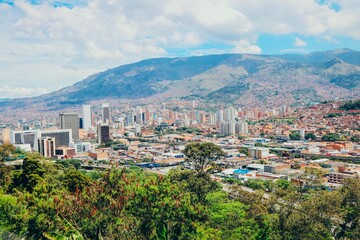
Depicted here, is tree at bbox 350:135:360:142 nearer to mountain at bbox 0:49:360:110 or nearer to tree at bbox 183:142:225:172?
tree at bbox 183:142:225:172

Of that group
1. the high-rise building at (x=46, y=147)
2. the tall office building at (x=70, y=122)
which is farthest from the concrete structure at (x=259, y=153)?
the tall office building at (x=70, y=122)

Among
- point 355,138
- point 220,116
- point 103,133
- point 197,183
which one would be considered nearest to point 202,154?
point 197,183

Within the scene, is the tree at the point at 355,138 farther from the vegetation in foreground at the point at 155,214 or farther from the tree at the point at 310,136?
the vegetation in foreground at the point at 155,214

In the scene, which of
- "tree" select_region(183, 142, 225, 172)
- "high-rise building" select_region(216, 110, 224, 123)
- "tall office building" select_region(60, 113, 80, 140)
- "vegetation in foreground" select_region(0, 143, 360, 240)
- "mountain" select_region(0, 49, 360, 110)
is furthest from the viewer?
"mountain" select_region(0, 49, 360, 110)

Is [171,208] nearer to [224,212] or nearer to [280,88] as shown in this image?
[224,212]

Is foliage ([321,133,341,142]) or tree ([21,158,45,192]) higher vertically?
tree ([21,158,45,192])

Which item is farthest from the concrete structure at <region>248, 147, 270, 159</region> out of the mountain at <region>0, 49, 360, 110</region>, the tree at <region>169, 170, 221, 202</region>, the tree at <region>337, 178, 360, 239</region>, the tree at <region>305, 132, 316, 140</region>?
the mountain at <region>0, 49, 360, 110</region>

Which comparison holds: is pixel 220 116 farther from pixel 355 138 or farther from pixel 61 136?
pixel 355 138
